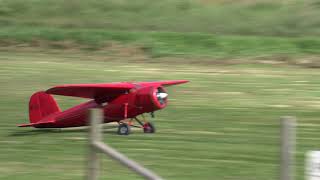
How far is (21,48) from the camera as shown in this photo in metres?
28.4

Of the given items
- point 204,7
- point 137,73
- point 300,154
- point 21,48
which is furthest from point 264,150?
point 204,7

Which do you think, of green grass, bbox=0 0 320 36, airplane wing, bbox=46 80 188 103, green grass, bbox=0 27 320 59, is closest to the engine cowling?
airplane wing, bbox=46 80 188 103

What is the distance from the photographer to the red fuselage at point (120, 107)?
13.1 m

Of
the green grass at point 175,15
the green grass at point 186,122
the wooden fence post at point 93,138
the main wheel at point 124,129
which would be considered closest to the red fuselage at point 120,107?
the main wheel at point 124,129

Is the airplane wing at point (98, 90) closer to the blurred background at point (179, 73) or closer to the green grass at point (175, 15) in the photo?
the blurred background at point (179, 73)

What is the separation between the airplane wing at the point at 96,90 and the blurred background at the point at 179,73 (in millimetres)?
749

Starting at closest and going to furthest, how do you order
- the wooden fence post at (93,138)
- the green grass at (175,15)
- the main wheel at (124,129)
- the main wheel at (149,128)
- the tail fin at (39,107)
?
the wooden fence post at (93,138) → the main wheel at (124,129) → the main wheel at (149,128) → the tail fin at (39,107) → the green grass at (175,15)

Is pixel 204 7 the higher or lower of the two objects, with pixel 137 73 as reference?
higher

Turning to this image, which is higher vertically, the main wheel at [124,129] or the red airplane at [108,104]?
the red airplane at [108,104]

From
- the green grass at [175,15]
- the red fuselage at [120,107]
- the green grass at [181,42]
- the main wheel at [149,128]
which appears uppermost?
the green grass at [175,15]

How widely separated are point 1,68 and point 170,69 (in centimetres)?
530

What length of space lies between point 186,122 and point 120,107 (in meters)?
1.84

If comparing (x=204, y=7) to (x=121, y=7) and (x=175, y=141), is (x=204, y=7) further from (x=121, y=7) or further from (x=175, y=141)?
(x=175, y=141)

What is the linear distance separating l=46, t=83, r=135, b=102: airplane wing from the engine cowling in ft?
1.02
